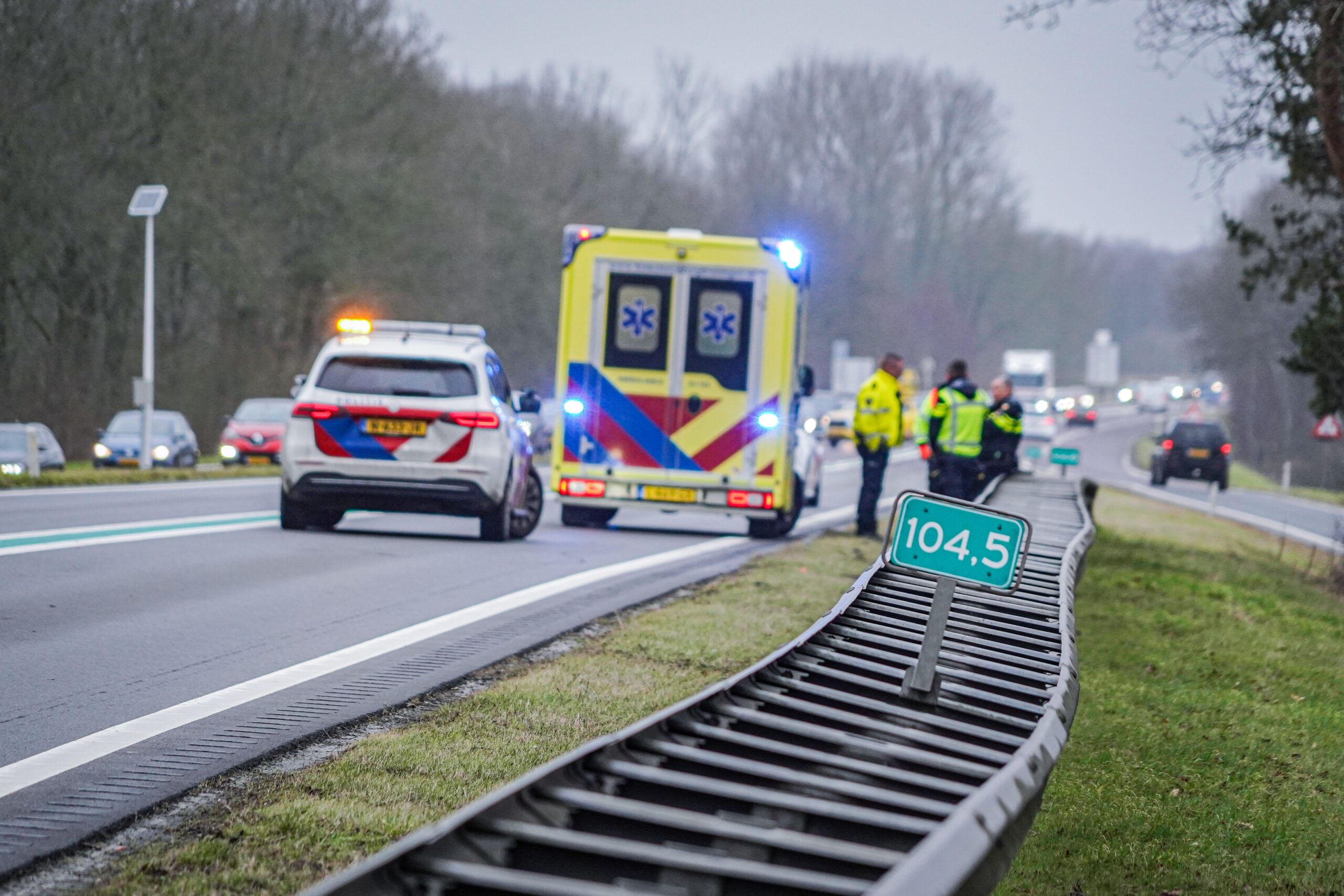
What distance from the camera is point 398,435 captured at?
14789mm

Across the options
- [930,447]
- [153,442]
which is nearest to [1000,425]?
[930,447]

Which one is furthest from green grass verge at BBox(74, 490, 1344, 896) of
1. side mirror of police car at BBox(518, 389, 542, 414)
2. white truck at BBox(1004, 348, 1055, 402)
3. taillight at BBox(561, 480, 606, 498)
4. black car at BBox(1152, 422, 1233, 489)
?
white truck at BBox(1004, 348, 1055, 402)

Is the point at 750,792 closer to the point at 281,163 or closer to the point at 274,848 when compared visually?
the point at 274,848

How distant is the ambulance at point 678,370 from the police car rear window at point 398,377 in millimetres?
1800

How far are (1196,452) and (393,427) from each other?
34967 mm

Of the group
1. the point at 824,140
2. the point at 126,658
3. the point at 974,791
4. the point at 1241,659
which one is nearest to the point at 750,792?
the point at 974,791

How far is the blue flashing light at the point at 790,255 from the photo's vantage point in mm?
16531

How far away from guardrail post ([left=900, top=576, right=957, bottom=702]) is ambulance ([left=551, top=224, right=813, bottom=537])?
10666mm

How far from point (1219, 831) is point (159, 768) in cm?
359

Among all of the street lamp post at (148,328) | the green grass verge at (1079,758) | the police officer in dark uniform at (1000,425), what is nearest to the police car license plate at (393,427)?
the green grass verge at (1079,758)

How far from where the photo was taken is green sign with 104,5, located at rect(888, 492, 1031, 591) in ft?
18.9

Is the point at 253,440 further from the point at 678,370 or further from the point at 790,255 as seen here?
the point at 790,255

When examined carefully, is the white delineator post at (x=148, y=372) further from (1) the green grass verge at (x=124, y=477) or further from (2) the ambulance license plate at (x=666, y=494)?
(2) the ambulance license plate at (x=666, y=494)

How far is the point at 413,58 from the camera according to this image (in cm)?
4462
